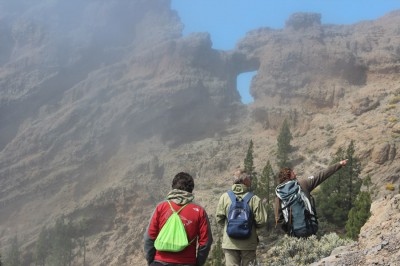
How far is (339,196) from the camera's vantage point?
131 feet

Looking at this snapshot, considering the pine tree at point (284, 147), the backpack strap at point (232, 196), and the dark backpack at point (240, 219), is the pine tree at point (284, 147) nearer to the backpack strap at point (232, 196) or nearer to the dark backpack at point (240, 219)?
the backpack strap at point (232, 196)

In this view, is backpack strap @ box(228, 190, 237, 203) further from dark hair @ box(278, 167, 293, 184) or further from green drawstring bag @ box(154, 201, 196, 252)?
green drawstring bag @ box(154, 201, 196, 252)

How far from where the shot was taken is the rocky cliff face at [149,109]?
61.0 meters

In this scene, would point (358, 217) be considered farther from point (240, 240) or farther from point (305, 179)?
point (240, 240)

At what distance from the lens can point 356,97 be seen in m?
65.8

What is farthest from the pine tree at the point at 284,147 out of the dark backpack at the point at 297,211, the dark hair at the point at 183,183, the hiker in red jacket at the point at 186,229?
the hiker in red jacket at the point at 186,229

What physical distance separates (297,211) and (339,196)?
3423 centimetres

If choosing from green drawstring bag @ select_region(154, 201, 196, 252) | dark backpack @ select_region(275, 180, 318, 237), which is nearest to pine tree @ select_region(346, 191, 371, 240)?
dark backpack @ select_region(275, 180, 318, 237)

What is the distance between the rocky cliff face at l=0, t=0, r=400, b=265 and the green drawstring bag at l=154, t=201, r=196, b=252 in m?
39.8

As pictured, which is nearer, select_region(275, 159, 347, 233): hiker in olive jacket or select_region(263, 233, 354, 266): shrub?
select_region(275, 159, 347, 233): hiker in olive jacket

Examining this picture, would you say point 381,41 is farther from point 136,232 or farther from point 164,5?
point 164,5

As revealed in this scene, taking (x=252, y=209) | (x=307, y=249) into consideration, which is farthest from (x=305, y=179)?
(x=307, y=249)

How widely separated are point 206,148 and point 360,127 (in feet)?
90.0

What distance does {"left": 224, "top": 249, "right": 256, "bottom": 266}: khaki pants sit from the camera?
7.80 meters
